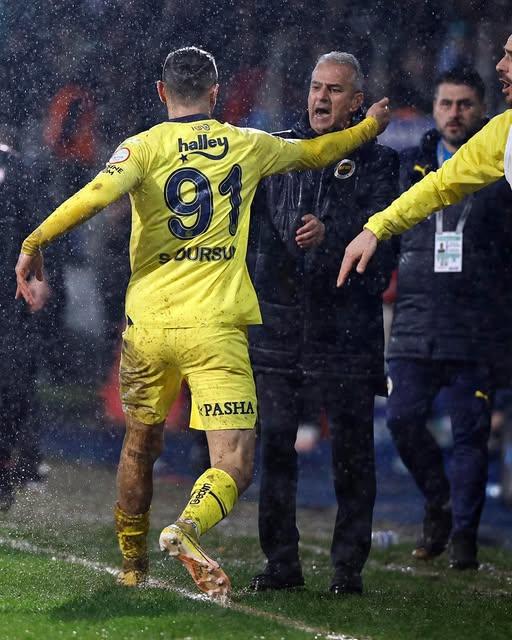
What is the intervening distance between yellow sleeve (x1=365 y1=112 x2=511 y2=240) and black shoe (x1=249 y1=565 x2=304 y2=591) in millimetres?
1562

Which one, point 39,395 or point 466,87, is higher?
point 466,87

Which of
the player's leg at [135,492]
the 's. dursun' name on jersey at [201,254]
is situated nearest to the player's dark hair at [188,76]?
the 's. dursun' name on jersey at [201,254]

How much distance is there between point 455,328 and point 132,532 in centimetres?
224

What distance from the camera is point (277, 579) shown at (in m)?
6.14

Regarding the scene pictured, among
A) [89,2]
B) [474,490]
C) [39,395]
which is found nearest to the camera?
[474,490]

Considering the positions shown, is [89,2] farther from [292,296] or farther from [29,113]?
[292,296]

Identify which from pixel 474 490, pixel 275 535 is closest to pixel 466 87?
pixel 474 490

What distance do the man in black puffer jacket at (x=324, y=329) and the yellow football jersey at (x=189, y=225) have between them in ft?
1.94

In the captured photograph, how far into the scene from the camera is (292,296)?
20.7ft

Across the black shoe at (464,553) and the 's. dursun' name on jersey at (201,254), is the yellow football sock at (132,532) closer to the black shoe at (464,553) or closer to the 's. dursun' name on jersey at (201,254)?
the 's. dursun' name on jersey at (201,254)

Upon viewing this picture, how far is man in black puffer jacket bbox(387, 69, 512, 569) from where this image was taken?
7324 mm

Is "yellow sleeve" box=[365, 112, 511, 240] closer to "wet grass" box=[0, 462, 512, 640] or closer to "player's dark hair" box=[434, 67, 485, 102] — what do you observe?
"wet grass" box=[0, 462, 512, 640]

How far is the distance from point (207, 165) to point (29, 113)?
3.66 meters

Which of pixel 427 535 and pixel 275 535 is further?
pixel 427 535
